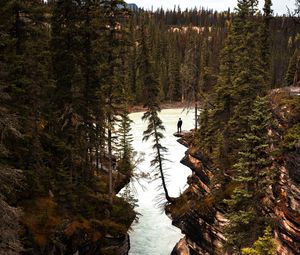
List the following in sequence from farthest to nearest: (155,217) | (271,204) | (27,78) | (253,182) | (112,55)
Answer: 1. (155,217)
2. (112,55)
3. (27,78)
4. (253,182)
5. (271,204)

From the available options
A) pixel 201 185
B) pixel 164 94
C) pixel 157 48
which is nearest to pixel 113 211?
pixel 201 185

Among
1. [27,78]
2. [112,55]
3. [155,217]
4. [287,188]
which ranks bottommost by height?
[155,217]

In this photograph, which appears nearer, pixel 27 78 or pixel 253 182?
pixel 253 182

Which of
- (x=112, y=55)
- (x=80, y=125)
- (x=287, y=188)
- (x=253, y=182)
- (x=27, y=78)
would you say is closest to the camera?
(x=287, y=188)

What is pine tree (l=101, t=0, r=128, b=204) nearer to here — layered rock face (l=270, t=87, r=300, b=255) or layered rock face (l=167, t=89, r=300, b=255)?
layered rock face (l=167, t=89, r=300, b=255)

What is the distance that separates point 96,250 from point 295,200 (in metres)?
12.6

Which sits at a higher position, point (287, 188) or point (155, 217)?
point (287, 188)

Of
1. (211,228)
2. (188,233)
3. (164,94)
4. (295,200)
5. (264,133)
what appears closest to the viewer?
(295,200)

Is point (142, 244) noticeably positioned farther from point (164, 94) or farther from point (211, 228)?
point (164, 94)

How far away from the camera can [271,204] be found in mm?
19125

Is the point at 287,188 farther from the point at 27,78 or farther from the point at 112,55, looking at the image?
the point at 27,78

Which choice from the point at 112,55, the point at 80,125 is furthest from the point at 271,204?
the point at 112,55

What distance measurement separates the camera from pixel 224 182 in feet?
87.0

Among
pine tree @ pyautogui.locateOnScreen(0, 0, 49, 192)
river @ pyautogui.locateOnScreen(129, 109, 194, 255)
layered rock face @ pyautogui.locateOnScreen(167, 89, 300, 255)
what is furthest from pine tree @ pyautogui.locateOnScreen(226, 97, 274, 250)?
pine tree @ pyautogui.locateOnScreen(0, 0, 49, 192)
